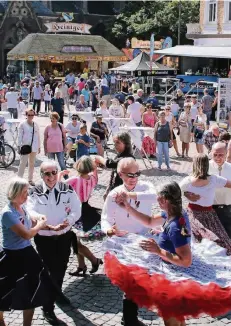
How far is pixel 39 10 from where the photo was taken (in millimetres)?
56219

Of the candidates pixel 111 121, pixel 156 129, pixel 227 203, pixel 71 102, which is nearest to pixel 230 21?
pixel 71 102

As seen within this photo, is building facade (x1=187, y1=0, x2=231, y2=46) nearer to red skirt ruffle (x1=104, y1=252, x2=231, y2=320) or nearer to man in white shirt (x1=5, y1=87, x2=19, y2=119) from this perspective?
man in white shirt (x1=5, y1=87, x2=19, y2=119)

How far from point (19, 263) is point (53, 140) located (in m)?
6.78

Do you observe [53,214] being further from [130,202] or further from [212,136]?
[212,136]

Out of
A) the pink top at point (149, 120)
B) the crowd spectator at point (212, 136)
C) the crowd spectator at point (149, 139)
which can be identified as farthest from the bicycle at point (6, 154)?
the crowd spectator at point (212, 136)

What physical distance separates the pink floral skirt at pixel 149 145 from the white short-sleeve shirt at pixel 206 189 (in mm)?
9357

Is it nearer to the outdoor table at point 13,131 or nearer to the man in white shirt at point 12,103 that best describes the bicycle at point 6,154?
the outdoor table at point 13,131

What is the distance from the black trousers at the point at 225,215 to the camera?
6633 millimetres

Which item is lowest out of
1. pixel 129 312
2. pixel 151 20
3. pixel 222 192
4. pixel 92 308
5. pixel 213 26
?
pixel 92 308

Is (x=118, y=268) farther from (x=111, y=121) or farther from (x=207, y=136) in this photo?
(x=111, y=121)

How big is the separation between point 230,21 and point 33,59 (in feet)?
53.5

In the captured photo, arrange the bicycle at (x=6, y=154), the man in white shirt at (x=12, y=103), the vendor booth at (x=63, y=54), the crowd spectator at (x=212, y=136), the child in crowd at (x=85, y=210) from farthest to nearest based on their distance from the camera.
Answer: the vendor booth at (x=63, y=54), the man in white shirt at (x=12, y=103), the bicycle at (x=6, y=154), the crowd spectator at (x=212, y=136), the child in crowd at (x=85, y=210)

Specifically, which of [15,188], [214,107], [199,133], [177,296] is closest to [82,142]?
[199,133]

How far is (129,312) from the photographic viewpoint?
5352mm
